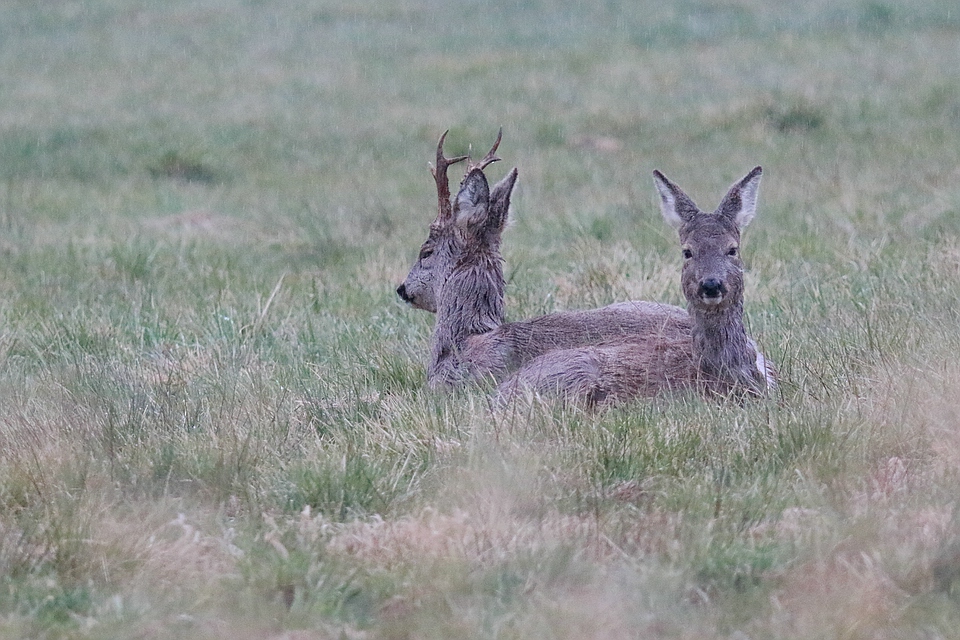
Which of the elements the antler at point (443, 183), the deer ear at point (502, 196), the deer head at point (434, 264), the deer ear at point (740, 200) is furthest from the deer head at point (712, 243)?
the deer head at point (434, 264)

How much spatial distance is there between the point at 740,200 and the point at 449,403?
5.17ft

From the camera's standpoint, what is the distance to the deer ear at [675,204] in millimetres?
6113

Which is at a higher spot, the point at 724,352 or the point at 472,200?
the point at 472,200

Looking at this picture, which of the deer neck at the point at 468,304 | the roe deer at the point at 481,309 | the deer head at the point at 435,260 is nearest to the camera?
the roe deer at the point at 481,309

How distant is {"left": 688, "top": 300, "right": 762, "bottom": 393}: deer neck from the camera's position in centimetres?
582

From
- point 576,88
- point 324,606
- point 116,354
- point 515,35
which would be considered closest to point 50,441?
point 324,606

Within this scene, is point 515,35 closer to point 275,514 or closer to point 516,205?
point 516,205

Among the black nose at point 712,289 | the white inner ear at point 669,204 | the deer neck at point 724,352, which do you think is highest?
the white inner ear at point 669,204

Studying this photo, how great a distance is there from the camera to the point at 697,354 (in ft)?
19.4

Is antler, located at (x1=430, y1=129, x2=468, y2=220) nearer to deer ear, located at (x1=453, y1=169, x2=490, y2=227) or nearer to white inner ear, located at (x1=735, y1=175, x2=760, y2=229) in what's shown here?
deer ear, located at (x1=453, y1=169, x2=490, y2=227)

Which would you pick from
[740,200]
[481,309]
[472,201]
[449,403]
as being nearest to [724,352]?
[740,200]

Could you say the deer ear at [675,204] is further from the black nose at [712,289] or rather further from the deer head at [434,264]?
the deer head at [434,264]

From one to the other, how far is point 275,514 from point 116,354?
3.31m

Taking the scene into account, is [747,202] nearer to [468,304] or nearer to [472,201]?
[472,201]
